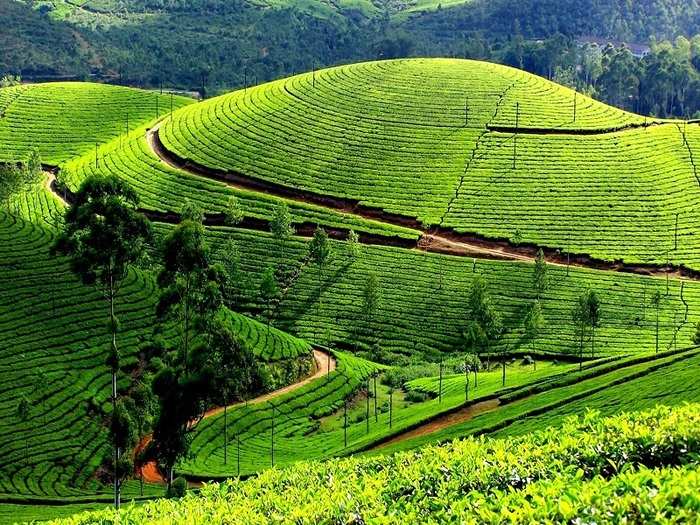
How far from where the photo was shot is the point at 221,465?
5747 centimetres

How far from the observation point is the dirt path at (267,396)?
56.2 meters

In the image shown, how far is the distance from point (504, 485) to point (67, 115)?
143 metres

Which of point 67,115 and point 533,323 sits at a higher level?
point 67,115

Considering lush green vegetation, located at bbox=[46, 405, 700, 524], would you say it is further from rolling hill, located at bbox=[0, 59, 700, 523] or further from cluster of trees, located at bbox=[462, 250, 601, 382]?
cluster of trees, located at bbox=[462, 250, 601, 382]

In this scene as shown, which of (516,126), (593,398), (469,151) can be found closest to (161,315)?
(593,398)

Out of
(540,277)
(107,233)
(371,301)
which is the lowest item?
(371,301)

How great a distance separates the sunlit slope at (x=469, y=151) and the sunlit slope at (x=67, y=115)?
1142 cm

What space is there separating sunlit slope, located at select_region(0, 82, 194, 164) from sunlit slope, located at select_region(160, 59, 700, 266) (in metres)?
11.4

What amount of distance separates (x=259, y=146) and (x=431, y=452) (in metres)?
106

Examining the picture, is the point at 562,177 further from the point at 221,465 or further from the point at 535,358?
the point at 221,465

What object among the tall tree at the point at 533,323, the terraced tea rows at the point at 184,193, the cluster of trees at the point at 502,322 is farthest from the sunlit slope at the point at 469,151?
the tall tree at the point at 533,323

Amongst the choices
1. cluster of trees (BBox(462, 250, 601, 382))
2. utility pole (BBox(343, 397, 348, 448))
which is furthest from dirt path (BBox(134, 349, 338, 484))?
cluster of trees (BBox(462, 250, 601, 382))

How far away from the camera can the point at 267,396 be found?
70.8 metres

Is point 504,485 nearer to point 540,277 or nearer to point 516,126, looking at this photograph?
point 540,277
